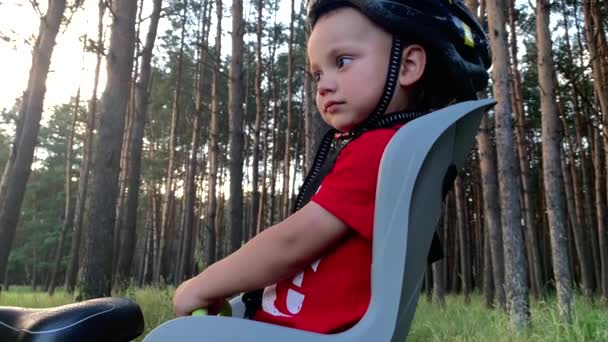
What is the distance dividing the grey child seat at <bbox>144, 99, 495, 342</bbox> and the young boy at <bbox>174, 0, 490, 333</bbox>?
0.22 feet

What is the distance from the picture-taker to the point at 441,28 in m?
1.10

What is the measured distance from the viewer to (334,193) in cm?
93

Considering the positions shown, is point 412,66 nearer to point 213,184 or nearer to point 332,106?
point 332,106

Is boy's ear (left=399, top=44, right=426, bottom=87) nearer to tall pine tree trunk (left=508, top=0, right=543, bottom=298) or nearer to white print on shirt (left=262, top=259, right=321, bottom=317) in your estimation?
white print on shirt (left=262, top=259, right=321, bottom=317)

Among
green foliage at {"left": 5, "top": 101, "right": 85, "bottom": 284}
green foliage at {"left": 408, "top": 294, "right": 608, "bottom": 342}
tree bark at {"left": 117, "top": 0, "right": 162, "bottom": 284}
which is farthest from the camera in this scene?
green foliage at {"left": 5, "top": 101, "right": 85, "bottom": 284}

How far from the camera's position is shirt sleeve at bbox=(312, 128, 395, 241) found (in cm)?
92

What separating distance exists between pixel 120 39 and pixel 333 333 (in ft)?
20.5

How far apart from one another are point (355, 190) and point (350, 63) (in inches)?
12.7

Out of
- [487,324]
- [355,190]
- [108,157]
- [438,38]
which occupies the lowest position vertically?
[487,324]

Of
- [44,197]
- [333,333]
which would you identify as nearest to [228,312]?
[333,333]

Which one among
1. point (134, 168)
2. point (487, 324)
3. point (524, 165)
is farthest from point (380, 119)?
point (524, 165)

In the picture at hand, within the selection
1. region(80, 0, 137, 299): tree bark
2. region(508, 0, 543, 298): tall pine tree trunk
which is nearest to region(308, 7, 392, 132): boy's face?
region(80, 0, 137, 299): tree bark

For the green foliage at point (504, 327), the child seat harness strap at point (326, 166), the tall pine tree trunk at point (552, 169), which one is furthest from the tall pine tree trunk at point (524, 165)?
the child seat harness strap at point (326, 166)

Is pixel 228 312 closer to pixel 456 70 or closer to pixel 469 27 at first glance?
pixel 456 70
